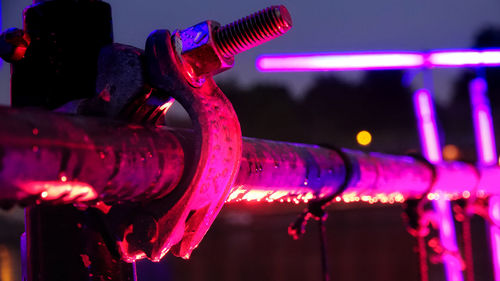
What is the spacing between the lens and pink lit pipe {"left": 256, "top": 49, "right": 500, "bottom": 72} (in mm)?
3506

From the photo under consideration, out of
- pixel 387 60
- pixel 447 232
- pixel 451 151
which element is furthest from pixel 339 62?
pixel 451 151

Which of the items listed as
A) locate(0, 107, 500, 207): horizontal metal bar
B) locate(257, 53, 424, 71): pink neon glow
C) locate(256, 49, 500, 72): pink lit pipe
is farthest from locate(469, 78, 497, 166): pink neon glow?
locate(0, 107, 500, 207): horizontal metal bar

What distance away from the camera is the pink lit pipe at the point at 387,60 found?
3506 mm

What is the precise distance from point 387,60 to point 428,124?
636 millimetres

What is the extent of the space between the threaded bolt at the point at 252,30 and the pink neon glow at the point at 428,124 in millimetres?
3723

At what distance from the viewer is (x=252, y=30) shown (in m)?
0.46

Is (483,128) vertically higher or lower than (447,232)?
higher

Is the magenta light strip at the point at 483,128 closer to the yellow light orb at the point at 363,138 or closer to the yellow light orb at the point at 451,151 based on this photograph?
the yellow light orb at the point at 451,151

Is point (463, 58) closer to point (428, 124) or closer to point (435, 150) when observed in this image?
point (428, 124)

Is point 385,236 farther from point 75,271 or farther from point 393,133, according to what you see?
point 75,271

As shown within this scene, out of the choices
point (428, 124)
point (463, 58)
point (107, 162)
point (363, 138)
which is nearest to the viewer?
point (107, 162)

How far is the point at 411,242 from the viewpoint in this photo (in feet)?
22.7

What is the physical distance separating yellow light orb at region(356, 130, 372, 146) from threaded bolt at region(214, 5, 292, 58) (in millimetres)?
10834

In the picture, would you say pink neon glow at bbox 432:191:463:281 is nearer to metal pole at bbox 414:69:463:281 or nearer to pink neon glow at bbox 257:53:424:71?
metal pole at bbox 414:69:463:281
